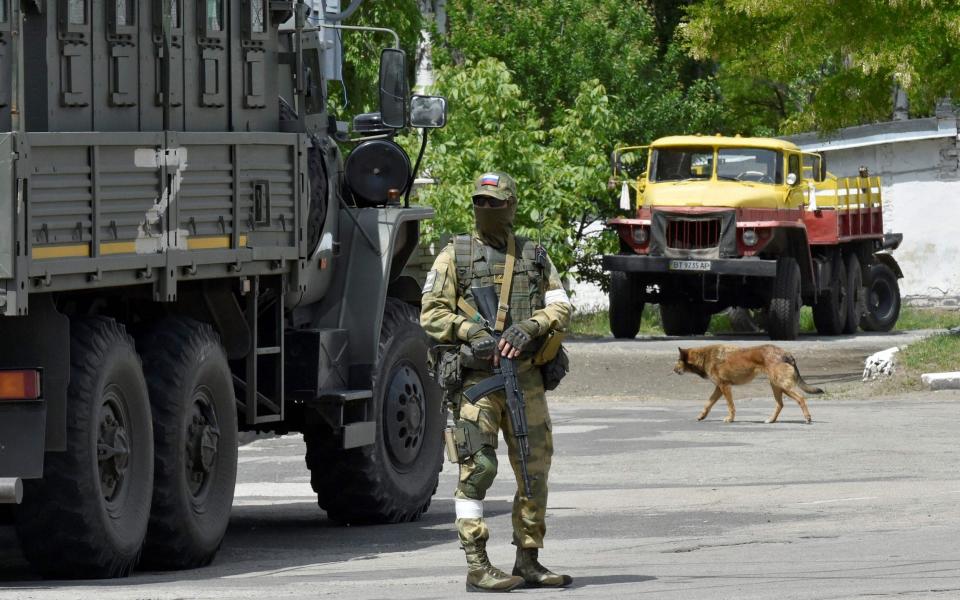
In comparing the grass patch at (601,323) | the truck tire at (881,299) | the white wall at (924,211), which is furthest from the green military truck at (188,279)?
the white wall at (924,211)

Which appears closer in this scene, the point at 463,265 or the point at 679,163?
the point at 463,265

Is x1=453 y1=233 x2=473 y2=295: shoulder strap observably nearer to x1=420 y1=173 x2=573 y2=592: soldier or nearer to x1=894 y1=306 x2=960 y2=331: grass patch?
x1=420 y1=173 x2=573 y2=592: soldier

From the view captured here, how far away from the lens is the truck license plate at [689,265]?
2733 centimetres

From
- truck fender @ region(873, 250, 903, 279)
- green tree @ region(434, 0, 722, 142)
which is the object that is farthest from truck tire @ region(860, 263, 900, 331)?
green tree @ region(434, 0, 722, 142)

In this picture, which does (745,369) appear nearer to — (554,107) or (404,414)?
(404,414)

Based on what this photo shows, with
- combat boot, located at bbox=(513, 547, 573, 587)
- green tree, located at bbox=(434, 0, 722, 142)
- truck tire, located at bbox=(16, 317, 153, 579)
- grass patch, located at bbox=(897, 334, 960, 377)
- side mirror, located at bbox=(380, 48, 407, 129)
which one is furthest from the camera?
green tree, located at bbox=(434, 0, 722, 142)

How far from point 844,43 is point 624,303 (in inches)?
208

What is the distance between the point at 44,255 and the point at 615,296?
20.8m

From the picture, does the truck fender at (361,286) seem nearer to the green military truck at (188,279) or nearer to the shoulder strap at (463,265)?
the green military truck at (188,279)

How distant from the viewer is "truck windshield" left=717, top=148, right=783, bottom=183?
2861 cm

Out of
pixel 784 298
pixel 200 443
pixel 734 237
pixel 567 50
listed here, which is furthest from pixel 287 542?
pixel 567 50

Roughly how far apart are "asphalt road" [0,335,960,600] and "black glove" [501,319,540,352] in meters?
1.06

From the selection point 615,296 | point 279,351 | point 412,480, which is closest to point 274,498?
point 412,480

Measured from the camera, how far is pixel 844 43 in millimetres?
25406
